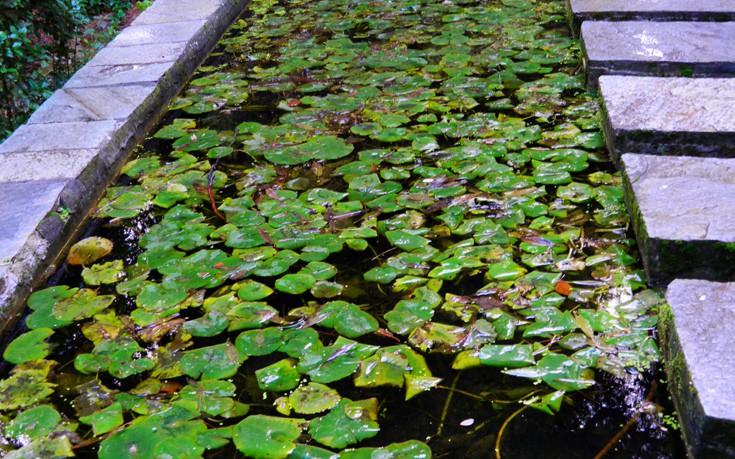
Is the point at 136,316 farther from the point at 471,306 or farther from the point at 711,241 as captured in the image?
the point at 711,241

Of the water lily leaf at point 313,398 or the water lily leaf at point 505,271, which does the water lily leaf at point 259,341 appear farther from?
the water lily leaf at point 505,271

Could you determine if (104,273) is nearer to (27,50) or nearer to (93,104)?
(93,104)

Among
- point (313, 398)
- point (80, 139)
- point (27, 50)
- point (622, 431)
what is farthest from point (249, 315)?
point (27, 50)

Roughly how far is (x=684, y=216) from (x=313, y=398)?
1.06 m

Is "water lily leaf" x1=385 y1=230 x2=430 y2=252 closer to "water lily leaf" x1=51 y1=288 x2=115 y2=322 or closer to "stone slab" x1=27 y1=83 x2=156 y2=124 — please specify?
"water lily leaf" x1=51 y1=288 x2=115 y2=322

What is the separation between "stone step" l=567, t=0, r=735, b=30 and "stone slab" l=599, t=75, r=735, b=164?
36.4 inches

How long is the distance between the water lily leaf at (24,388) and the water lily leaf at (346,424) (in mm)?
679

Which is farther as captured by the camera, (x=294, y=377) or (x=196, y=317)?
(x=196, y=317)

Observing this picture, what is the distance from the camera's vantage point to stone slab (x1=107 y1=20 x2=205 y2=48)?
3.72m

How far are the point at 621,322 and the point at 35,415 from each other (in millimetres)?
1391

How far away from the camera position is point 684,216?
175cm

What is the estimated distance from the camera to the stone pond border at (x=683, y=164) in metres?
1.31

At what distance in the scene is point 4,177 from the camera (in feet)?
7.70

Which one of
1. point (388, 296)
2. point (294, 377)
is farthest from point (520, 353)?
point (294, 377)
